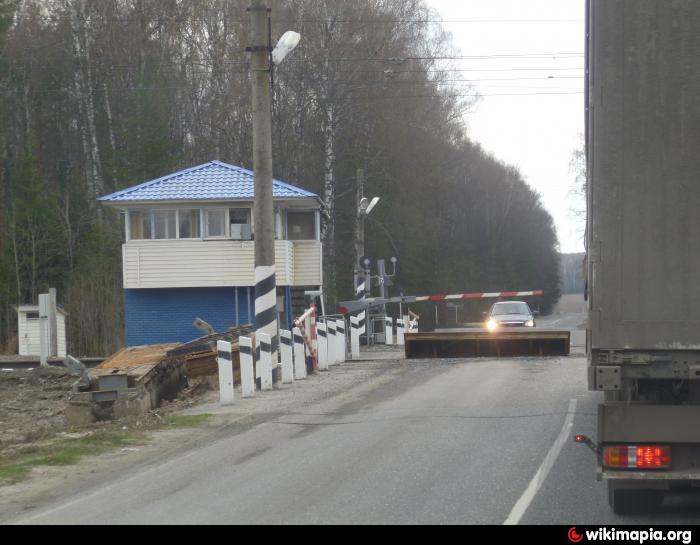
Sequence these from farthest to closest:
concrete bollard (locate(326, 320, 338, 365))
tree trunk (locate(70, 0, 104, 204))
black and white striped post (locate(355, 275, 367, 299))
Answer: tree trunk (locate(70, 0, 104, 204)) → black and white striped post (locate(355, 275, 367, 299)) → concrete bollard (locate(326, 320, 338, 365))

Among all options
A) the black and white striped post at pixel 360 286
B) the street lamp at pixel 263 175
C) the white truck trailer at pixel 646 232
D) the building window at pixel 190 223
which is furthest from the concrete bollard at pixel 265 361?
the black and white striped post at pixel 360 286

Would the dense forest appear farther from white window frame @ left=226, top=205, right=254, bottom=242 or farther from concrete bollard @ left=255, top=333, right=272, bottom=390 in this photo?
concrete bollard @ left=255, top=333, right=272, bottom=390

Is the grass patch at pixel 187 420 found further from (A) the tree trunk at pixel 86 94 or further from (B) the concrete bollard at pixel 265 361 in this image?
(A) the tree trunk at pixel 86 94

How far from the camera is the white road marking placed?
851 cm

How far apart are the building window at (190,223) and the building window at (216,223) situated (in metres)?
0.34

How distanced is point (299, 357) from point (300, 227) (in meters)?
17.5

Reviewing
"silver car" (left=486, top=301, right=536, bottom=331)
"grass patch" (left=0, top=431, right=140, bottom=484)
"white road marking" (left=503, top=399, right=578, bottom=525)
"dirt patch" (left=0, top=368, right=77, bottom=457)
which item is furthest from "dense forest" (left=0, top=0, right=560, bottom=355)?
"white road marking" (left=503, top=399, right=578, bottom=525)

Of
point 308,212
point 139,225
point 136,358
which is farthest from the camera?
point 308,212

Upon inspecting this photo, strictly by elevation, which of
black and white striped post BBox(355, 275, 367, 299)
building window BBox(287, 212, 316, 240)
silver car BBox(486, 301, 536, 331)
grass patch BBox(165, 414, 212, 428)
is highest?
building window BBox(287, 212, 316, 240)

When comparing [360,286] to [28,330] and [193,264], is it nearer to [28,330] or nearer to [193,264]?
[193,264]

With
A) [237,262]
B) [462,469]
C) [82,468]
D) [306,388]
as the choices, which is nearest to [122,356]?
[306,388]

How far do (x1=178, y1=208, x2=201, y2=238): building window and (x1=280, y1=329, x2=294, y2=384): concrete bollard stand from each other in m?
16.7

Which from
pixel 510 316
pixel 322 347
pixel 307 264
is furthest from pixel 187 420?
pixel 510 316

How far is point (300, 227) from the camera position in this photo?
128 ft
